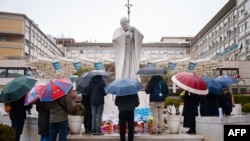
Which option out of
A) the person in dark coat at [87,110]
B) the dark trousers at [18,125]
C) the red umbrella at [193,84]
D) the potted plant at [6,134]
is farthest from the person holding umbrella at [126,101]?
the potted plant at [6,134]

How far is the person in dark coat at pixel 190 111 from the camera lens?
1067 cm

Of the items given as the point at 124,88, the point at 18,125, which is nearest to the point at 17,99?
the point at 18,125

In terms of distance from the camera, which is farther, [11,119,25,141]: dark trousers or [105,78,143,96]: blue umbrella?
[11,119,25,141]: dark trousers

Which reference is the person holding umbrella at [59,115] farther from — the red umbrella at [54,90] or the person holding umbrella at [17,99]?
the person holding umbrella at [17,99]

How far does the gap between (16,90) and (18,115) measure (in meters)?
0.66

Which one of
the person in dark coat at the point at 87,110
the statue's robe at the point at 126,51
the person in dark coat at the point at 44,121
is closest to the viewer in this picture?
the person in dark coat at the point at 44,121

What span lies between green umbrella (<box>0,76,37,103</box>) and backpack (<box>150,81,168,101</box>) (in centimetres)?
338

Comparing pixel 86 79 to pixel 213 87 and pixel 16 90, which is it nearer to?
pixel 16 90

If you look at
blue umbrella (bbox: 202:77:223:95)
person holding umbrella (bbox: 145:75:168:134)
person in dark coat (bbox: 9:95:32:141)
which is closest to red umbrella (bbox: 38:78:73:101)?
person in dark coat (bbox: 9:95:32:141)

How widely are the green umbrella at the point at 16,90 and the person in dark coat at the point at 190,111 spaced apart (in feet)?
14.5

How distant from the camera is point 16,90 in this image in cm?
931

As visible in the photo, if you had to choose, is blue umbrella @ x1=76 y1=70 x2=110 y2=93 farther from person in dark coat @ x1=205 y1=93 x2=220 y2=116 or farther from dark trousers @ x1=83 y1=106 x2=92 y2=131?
person in dark coat @ x1=205 y1=93 x2=220 y2=116

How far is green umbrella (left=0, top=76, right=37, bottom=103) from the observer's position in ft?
30.3

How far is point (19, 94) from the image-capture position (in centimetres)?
929
